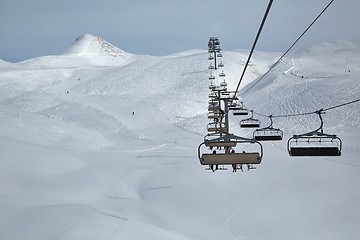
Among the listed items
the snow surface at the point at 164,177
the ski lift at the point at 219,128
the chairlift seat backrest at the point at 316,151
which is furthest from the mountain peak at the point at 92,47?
the chairlift seat backrest at the point at 316,151

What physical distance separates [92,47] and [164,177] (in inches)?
6012

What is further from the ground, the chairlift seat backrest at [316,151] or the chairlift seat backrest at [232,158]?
the chairlift seat backrest at [316,151]

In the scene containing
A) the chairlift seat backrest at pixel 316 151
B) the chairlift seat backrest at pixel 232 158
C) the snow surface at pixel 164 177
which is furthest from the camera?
the snow surface at pixel 164 177

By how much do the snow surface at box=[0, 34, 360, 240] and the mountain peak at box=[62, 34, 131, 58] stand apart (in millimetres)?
106652

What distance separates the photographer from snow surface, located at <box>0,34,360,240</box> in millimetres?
13664

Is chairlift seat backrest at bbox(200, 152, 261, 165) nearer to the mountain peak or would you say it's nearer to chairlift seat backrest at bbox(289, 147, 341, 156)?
chairlift seat backrest at bbox(289, 147, 341, 156)

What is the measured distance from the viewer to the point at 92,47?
165250 millimetres

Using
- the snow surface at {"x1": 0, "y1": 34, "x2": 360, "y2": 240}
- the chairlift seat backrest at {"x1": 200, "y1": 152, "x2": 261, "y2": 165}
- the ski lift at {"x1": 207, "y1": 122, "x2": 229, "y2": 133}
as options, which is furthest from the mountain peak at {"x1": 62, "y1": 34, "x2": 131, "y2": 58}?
the chairlift seat backrest at {"x1": 200, "y1": 152, "x2": 261, "y2": 165}

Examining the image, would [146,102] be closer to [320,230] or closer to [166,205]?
[166,205]

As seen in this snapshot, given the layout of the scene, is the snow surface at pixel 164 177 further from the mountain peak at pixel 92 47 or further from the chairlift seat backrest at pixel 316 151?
the mountain peak at pixel 92 47

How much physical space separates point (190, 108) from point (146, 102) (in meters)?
6.81

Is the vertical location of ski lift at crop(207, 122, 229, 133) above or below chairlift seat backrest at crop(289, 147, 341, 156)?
above

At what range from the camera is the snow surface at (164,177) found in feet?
44.8

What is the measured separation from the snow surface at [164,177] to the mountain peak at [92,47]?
350 ft
